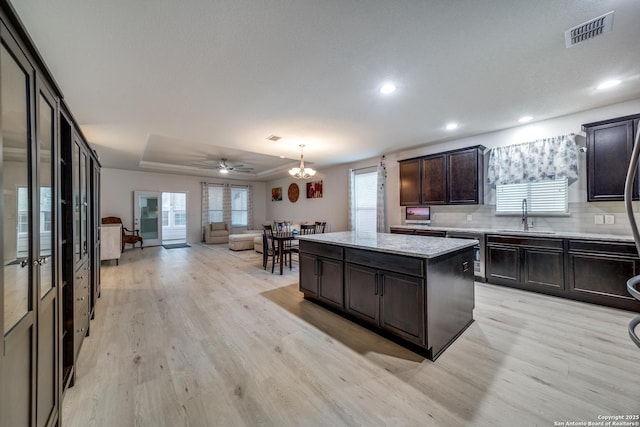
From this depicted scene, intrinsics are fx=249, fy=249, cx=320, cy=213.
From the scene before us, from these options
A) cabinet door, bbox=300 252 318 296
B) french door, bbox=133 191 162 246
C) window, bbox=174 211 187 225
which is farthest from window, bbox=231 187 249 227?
cabinet door, bbox=300 252 318 296

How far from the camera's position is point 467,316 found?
2.59 meters

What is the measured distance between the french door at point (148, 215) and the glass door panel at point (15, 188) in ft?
27.4

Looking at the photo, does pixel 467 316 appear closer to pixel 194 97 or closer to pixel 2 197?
pixel 2 197

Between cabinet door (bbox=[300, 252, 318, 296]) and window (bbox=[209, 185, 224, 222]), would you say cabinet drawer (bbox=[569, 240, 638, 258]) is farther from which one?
window (bbox=[209, 185, 224, 222])

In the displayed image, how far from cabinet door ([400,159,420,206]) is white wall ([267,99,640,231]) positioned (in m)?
0.37

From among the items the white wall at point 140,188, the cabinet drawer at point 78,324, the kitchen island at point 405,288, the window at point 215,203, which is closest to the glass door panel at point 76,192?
the cabinet drawer at point 78,324

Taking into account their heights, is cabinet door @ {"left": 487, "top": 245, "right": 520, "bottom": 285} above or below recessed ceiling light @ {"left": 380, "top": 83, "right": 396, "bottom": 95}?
below

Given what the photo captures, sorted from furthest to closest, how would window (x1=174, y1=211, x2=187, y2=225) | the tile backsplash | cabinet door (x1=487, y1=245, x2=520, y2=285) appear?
window (x1=174, y1=211, x2=187, y2=225) → cabinet door (x1=487, y1=245, x2=520, y2=285) → the tile backsplash

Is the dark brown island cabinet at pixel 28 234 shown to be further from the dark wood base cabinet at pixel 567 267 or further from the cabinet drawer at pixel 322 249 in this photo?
the dark wood base cabinet at pixel 567 267

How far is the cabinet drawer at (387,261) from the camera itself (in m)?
2.09

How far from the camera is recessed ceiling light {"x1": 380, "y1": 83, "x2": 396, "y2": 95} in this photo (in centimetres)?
268

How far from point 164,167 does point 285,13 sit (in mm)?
7317

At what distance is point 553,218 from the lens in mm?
3785

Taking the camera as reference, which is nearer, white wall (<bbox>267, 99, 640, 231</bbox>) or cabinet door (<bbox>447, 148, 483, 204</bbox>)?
white wall (<bbox>267, 99, 640, 231</bbox>)
